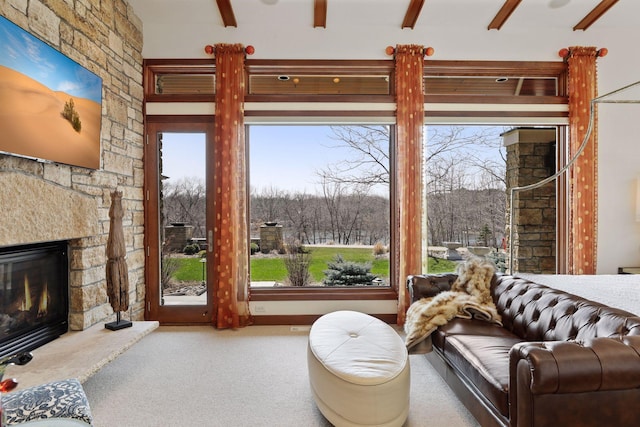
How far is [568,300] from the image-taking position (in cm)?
225

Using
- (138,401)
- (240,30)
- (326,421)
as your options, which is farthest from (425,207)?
(138,401)

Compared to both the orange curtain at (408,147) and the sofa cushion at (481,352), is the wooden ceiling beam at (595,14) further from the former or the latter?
the sofa cushion at (481,352)

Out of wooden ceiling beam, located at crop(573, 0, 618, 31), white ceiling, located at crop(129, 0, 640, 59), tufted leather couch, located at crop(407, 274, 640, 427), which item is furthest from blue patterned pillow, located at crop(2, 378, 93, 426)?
wooden ceiling beam, located at crop(573, 0, 618, 31)

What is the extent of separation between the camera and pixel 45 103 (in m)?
2.45

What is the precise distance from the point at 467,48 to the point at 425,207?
1931 millimetres

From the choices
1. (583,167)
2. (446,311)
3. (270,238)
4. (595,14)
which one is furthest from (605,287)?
(270,238)

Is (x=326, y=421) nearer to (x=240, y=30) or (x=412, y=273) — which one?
(x=412, y=273)

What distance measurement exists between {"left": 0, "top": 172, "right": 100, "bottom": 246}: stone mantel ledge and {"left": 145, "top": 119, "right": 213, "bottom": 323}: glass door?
1.13 meters

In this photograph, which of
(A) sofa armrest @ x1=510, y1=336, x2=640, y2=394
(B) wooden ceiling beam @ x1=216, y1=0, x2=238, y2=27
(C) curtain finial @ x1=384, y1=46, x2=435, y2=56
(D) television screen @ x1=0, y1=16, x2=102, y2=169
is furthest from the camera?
(C) curtain finial @ x1=384, y1=46, x2=435, y2=56

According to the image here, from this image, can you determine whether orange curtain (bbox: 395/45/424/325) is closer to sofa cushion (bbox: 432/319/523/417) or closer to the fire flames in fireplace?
sofa cushion (bbox: 432/319/523/417)

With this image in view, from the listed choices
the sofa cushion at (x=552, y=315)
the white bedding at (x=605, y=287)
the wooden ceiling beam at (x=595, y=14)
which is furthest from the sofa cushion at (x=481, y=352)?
the wooden ceiling beam at (x=595, y=14)

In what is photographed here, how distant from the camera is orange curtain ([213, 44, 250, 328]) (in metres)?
4.00

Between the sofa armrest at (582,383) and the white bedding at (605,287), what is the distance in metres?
0.86

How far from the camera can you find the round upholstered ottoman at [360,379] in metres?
1.99
